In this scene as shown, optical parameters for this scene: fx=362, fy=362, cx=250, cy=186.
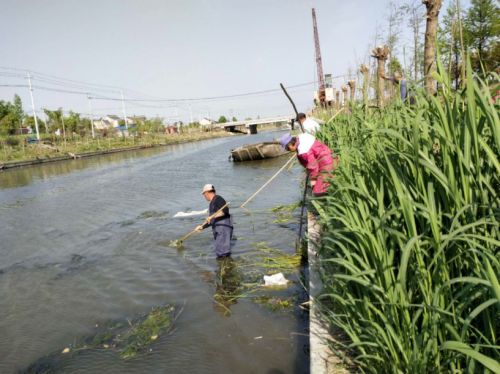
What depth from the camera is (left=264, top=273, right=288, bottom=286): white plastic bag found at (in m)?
4.93

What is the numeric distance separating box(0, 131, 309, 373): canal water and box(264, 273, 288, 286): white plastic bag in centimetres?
12

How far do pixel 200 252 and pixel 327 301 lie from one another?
4071 millimetres

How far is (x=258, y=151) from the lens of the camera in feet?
77.0

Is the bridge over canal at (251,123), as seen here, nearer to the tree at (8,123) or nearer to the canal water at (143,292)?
the tree at (8,123)

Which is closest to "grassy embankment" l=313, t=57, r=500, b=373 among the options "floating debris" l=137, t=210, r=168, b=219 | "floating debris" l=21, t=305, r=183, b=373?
"floating debris" l=21, t=305, r=183, b=373

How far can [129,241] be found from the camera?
8469mm

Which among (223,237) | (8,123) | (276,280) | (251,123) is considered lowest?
(276,280)

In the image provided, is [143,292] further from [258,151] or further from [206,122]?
[206,122]

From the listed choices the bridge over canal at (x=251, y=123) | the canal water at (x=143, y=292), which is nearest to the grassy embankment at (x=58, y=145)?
the canal water at (x=143, y=292)

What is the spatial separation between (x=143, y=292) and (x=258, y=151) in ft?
60.5

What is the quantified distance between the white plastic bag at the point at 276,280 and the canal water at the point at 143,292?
0.12 metres

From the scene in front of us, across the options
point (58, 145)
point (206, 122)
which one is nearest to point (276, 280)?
point (58, 145)

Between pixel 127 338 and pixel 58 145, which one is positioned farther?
pixel 58 145

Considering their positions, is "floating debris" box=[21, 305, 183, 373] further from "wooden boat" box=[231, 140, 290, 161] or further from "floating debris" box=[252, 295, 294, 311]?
"wooden boat" box=[231, 140, 290, 161]
